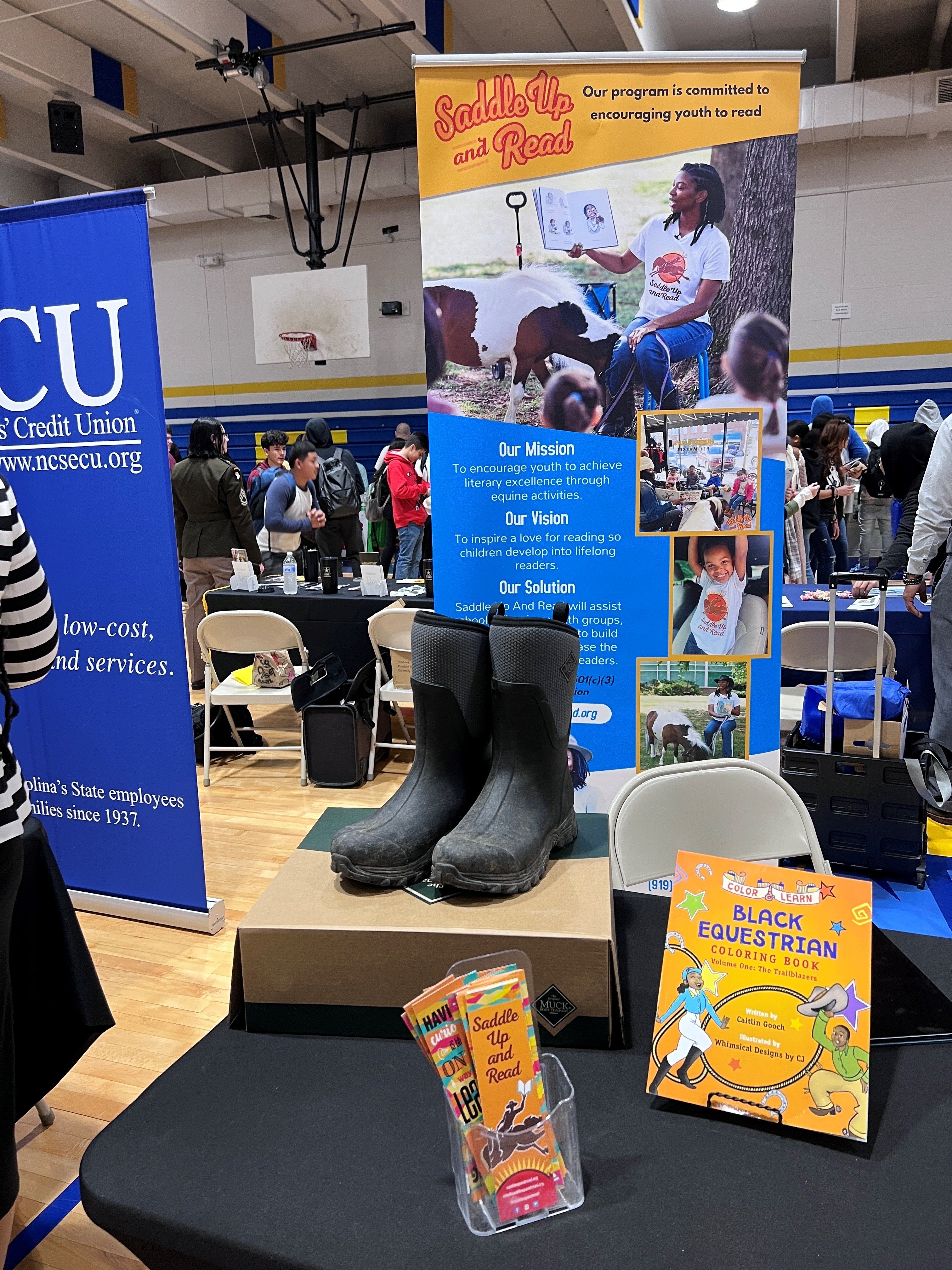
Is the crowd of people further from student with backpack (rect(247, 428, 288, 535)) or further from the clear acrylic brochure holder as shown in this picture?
the clear acrylic brochure holder

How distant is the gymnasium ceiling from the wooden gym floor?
4810 millimetres

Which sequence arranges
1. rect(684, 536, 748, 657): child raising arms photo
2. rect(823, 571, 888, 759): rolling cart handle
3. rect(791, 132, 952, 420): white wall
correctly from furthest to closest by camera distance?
rect(791, 132, 952, 420): white wall, rect(823, 571, 888, 759): rolling cart handle, rect(684, 536, 748, 657): child raising arms photo

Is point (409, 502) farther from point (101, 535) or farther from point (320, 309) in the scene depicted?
point (101, 535)

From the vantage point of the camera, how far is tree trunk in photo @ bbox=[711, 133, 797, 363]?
2.05 metres

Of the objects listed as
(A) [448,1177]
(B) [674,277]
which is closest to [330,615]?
(B) [674,277]

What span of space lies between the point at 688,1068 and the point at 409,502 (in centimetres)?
609

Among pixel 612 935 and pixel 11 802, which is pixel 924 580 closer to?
pixel 612 935

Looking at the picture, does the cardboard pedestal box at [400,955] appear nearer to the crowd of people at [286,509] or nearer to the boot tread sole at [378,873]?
the boot tread sole at [378,873]

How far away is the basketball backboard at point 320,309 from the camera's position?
Answer: 25.0ft

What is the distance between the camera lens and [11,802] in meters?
1.13

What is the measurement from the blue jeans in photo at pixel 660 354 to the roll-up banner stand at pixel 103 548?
122 cm

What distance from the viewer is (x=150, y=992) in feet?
8.04

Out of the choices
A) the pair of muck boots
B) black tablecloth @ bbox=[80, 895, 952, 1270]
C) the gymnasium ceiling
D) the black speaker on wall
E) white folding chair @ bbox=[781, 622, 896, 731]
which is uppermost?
the gymnasium ceiling

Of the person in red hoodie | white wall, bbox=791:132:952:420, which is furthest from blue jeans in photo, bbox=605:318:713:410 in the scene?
white wall, bbox=791:132:952:420
